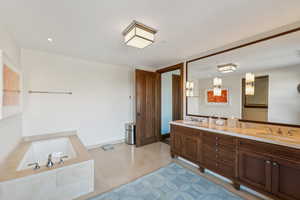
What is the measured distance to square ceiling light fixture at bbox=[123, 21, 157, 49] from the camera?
70.0 inches

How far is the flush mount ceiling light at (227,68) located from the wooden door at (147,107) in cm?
199

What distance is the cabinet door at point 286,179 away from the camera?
1444 millimetres

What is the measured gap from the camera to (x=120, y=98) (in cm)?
412

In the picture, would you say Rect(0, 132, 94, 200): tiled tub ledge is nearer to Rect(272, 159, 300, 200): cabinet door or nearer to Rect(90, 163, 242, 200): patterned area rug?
Rect(90, 163, 242, 200): patterned area rug

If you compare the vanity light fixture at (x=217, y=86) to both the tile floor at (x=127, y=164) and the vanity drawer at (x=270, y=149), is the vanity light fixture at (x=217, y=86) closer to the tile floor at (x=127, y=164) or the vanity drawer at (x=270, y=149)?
the vanity drawer at (x=270, y=149)

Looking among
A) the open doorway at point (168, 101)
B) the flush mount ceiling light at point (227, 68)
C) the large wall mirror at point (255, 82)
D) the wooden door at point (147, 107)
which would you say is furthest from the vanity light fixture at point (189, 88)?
the open doorway at point (168, 101)

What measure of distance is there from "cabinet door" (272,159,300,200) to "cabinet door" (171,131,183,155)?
1.48 metres

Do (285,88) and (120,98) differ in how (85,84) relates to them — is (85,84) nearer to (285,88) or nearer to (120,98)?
(120,98)

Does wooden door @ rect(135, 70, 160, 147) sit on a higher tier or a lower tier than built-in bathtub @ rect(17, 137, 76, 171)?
higher

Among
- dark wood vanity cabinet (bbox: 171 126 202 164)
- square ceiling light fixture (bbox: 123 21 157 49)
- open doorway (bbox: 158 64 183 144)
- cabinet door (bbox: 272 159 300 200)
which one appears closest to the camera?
cabinet door (bbox: 272 159 300 200)

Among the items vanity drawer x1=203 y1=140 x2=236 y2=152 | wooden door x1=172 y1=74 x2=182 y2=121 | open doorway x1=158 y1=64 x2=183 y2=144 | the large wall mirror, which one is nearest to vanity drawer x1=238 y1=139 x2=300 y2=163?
vanity drawer x1=203 y1=140 x2=236 y2=152

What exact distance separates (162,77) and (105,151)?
289cm

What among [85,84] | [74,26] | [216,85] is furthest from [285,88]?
[85,84]

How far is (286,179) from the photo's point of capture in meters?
1.51
